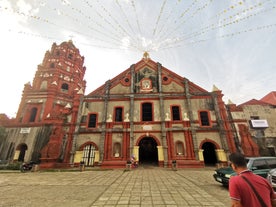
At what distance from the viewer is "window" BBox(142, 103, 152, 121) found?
54.9 feet

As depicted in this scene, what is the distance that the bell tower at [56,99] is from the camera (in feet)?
49.0

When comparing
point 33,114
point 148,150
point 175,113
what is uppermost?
point 33,114

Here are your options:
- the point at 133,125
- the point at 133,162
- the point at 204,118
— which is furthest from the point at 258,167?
the point at 133,125

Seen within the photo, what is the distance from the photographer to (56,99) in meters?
20.9

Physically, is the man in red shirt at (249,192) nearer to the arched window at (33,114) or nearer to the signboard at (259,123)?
the signboard at (259,123)

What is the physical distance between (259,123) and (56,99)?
92.1 feet

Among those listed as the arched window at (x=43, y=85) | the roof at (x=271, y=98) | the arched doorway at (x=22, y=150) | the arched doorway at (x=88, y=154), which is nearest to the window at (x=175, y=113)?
the arched doorway at (x=88, y=154)

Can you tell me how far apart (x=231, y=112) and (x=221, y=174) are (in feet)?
37.9

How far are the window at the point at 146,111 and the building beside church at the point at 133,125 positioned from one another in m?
0.13

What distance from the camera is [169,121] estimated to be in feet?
52.3

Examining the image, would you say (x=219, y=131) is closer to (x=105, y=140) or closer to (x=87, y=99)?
(x=105, y=140)

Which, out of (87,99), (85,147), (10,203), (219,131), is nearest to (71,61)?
(87,99)

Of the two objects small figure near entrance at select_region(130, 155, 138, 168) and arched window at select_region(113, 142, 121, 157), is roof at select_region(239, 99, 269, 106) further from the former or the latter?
arched window at select_region(113, 142, 121, 157)

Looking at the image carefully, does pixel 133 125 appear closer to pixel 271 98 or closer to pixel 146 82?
pixel 146 82
